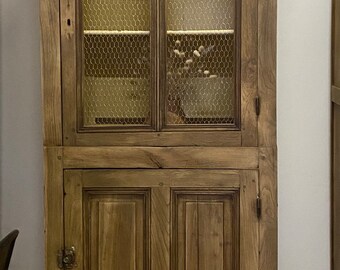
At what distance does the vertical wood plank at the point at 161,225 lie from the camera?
2.49 metres

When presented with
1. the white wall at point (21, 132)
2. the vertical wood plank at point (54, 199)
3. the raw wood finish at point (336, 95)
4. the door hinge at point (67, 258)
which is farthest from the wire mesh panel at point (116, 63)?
the raw wood finish at point (336, 95)

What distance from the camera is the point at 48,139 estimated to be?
8.20 ft

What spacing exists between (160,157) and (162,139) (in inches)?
2.3

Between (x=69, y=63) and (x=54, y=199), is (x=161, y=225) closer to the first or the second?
(x=54, y=199)

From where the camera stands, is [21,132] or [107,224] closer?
[107,224]

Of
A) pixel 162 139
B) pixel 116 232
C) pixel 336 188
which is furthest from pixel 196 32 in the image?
pixel 336 188

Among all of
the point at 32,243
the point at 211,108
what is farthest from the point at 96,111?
the point at 32,243

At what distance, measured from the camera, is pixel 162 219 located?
2492 millimetres

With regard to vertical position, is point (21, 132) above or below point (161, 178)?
above

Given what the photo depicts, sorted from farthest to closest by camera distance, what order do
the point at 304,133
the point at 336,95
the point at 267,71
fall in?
the point at 304,133, the point at 336,95, the point at 267,71

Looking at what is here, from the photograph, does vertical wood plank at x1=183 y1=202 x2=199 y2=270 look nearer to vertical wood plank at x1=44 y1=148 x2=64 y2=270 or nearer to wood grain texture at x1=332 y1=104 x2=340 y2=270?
vertical wood plank at x1=44 y1=148 x2=64 y2=270

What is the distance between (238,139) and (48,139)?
61cm

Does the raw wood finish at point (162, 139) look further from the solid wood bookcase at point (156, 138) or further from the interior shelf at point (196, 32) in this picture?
the interior shelf at point (196, 32)

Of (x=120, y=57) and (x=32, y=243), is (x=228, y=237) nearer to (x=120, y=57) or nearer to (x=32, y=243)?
(x=120, y=57)
